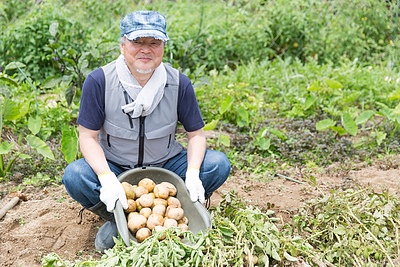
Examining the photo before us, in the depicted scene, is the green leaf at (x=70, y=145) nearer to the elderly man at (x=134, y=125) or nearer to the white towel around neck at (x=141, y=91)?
the elderly man at (x=134, y=125)

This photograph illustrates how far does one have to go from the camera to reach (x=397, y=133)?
4.52 metres

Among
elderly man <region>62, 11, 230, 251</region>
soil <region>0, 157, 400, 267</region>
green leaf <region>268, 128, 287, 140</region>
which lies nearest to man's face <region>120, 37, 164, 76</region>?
elderly man <region>62, 11, 230, 251</region>

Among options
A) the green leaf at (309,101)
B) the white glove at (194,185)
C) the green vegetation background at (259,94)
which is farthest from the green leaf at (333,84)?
the white glove at (194,185)

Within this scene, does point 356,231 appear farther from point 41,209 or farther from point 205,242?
point 41,209

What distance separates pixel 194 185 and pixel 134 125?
0.39m

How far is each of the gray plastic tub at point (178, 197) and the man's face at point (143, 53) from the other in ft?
1.51

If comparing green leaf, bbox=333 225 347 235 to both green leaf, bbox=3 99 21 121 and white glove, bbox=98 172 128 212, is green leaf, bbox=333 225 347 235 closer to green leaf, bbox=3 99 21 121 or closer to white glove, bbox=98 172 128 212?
white glove, bbox=98 172 128 212

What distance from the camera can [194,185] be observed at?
2848 mm

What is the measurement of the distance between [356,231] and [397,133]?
1957mm

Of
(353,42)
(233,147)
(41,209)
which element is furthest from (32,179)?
(353,42)

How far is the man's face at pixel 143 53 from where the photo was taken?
9.22ft

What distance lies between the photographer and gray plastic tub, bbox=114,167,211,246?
265cm

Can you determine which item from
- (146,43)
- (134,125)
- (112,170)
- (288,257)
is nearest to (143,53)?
(146,43)

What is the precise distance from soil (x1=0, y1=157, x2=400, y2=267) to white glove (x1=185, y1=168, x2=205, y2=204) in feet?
0.73
